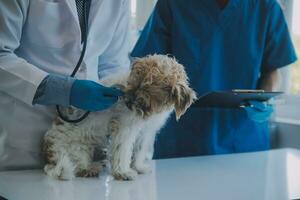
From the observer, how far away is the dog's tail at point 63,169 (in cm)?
122

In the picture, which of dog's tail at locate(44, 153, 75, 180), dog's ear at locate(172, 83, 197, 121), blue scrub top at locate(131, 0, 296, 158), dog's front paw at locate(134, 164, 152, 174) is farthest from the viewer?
blue scrub top at locate(131, 0, 296, 158)

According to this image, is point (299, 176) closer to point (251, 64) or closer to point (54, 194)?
point (251, 64)

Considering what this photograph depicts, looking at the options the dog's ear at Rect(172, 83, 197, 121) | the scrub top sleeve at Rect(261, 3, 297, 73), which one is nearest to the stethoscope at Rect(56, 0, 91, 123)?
the dog's ear at Rect(172, 83, 197, 121)

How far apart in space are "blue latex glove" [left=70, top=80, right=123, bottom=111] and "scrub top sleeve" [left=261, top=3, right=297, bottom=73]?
0.98 m

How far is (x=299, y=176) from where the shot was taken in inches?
55.4

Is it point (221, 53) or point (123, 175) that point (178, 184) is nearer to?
point (123, 175)

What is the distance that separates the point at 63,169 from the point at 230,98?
0.68 metres

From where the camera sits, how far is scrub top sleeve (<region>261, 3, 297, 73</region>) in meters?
1.88

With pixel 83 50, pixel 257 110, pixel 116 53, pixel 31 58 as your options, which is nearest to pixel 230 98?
pixel 257 110

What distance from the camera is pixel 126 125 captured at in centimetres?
121

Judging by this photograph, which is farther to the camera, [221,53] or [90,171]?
[221,53]

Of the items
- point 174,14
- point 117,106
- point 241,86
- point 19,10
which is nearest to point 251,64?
point 241,86

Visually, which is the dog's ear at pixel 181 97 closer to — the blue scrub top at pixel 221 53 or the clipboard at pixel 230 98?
the clipboard at pixel 230 98

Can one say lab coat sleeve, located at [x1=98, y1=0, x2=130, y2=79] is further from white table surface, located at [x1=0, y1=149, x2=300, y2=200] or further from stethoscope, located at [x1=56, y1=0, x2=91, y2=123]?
white table surface, located at [x1=0, y1=149, x2=300, y2=200]
